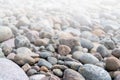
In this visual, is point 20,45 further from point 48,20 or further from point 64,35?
point 48,20

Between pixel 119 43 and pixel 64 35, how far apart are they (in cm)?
71

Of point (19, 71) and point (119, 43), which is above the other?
point (19, 71)

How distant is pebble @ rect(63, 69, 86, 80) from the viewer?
2561 mm

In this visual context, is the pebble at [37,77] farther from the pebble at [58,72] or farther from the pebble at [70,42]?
the pebble at [70,42]

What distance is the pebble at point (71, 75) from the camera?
2.56 meters

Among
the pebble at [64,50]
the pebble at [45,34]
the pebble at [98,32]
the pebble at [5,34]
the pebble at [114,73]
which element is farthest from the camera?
the pebble at [98,32]

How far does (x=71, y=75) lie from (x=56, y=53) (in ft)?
2.43

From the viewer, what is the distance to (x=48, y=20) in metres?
4.77

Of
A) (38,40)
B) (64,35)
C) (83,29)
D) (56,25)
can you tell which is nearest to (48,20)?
(56,25)

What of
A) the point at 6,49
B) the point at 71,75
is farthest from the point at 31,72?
the point at 6,49

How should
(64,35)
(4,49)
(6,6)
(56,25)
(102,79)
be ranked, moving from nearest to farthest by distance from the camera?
(102,79)
(4,49)
(64,35)
(56,25)
(6,6)

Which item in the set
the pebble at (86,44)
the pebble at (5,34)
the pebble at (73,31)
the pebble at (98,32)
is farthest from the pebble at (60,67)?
the pebble at (98,32)

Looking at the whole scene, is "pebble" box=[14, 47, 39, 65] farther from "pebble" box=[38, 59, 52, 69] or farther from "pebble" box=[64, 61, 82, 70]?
"pebble" box=[64, 61, 82, 70]

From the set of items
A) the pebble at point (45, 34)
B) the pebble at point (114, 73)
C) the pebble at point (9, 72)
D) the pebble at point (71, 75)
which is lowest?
the pebble at point (45, 34)
